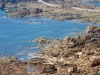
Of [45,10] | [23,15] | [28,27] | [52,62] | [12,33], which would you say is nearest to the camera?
[52,62]

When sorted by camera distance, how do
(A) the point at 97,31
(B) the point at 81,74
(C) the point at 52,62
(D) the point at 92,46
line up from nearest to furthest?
(B) the point at 81,74, (C) the point at 52,62, (D) the point at 92,46, (A) the point at 97,31

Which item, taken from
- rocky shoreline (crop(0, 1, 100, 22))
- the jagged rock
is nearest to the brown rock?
the jagged rock

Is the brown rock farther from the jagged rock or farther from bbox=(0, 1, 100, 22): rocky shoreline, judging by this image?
bbox=(0, 1, 100, 22): rocky shoreline

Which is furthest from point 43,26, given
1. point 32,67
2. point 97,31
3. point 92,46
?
point 32,67

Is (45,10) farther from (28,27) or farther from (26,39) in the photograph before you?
(26,39)

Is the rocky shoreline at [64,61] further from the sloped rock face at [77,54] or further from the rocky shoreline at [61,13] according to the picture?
the rocky shoreline at [61,13]

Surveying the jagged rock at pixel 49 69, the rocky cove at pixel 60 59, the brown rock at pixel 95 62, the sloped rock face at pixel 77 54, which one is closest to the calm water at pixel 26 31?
the rocky cove at pixel 60 59

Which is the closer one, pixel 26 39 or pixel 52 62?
pixel 52 62
